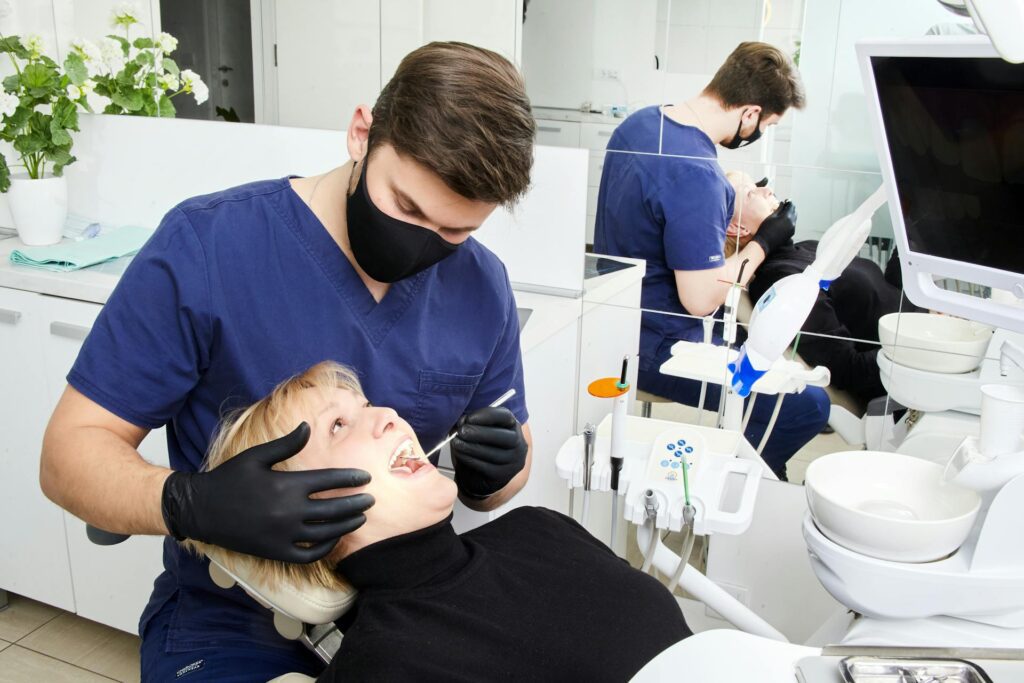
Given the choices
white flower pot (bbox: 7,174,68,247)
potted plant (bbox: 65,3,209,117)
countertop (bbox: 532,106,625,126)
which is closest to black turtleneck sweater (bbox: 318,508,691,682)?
countertop (bbox: 532,106,625,126)

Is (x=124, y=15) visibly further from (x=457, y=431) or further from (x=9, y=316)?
(x=457, y=431)

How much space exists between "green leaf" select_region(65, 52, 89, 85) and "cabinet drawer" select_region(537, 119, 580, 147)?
121 centimetres

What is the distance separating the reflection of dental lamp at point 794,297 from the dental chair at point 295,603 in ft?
2.10

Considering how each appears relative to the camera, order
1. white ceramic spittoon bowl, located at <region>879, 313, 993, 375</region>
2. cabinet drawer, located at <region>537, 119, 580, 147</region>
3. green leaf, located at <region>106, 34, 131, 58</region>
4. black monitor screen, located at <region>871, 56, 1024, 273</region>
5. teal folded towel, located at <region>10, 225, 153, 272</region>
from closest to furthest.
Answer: black monitor screen, located at <region>871, 56, 1024, 273</region>, white ceramic spittoon bowl, located at <region>879, 313, 993, 375</region>, cabinet drawer, located at <region>537, 119, 580, 147</region>, teal folded towel, located at <region>10, 225, 153, 272</region>, green leaf, located at <region>106, 34, 131, 58</region>

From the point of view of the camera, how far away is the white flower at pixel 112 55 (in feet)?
7.82

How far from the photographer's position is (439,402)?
4.50ft

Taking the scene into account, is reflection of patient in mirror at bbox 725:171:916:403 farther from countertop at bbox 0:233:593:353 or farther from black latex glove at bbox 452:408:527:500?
black latex glove at bbox 452:408:527:500

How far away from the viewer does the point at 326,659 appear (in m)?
1.21

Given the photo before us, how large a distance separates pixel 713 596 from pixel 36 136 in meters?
2.01

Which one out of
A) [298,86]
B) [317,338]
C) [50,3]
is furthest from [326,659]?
[50,3]

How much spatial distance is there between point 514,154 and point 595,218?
2.94ft

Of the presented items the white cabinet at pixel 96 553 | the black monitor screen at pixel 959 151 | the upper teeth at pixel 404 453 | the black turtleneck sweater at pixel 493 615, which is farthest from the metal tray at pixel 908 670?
the white cabinet at pixel 96 553

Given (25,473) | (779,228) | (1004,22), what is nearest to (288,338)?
(1004,22)

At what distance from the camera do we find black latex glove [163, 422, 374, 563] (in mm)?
1003
